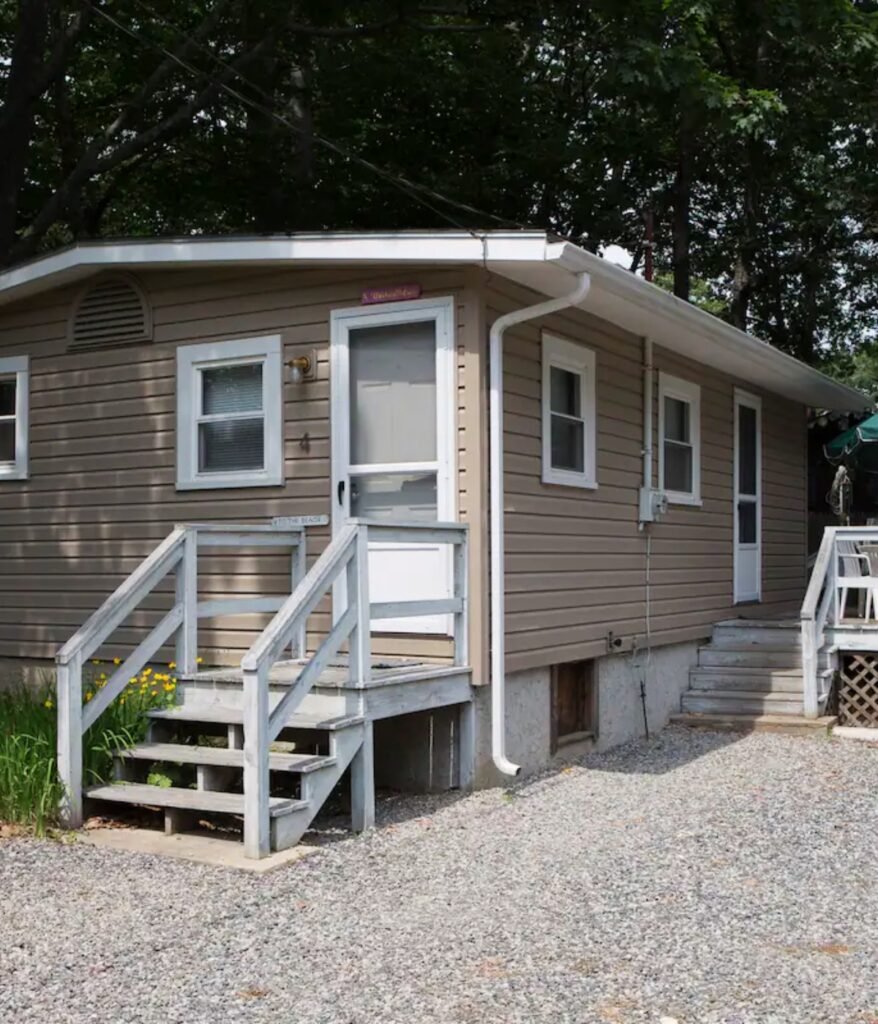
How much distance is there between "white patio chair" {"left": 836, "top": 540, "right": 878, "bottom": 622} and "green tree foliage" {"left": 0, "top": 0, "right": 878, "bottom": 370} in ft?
16.5

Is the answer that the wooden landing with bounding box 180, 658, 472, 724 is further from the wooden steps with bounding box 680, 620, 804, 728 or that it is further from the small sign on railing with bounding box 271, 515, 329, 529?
the wooden steps with bounding box 680, 620, 804, 728

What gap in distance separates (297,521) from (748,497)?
5.72 metres

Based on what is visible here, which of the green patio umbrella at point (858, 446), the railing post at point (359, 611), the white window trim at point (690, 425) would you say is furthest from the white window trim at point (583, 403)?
the green patio umbrella at point (858, 446)

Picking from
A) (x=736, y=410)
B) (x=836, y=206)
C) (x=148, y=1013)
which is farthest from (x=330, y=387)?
(x=836, y=206)

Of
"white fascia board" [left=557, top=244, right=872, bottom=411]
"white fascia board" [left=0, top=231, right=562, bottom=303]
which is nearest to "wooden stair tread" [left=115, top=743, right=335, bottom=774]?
"white fascia board" [left=0, top=231, right=562, bottom=303]

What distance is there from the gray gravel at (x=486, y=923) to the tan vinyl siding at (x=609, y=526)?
1.51 metres

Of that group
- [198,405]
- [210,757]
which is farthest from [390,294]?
[210,757]

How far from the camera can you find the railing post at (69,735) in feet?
20.4

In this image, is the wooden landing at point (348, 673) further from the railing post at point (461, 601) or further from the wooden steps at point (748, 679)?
the wooden steps at point (748, 679)

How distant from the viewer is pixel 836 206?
17.8 m

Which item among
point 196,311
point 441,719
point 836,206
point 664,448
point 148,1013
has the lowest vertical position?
point 148,1013

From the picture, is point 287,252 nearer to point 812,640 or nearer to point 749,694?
point 812,640

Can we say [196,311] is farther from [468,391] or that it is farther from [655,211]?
[655,211]

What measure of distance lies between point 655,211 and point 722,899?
1665 centimetres
